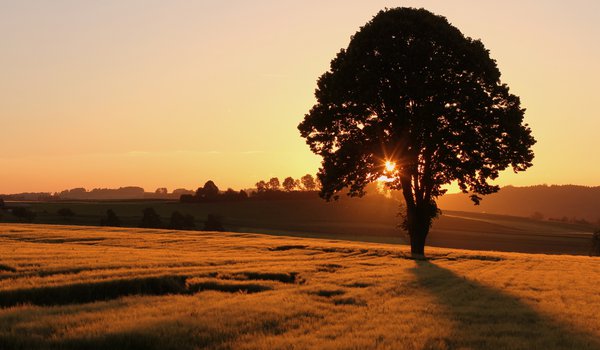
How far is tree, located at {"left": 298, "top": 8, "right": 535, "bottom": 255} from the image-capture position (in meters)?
37.8

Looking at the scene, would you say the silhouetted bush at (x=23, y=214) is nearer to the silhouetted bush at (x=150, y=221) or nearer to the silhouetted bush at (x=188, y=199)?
the silhouetted bush at (x=150, y=221)

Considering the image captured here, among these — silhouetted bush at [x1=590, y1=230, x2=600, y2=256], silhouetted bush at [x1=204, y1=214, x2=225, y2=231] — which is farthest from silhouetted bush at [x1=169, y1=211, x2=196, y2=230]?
silhouetted bush at [x1=590, y1=230, x2=600, y2=256]

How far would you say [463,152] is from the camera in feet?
129

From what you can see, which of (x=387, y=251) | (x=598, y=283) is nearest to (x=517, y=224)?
(x=387, y=251)

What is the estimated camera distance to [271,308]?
14.2 metres

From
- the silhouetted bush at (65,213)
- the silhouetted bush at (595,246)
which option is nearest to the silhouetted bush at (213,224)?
the silhouetted bush at (65,213)

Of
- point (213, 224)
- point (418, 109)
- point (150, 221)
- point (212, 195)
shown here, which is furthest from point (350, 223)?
point (418, 109)

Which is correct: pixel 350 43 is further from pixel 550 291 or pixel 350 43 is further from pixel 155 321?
pixel 155 321

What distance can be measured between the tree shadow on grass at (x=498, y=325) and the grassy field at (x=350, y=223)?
3243 inches

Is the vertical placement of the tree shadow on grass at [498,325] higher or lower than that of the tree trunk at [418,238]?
lower

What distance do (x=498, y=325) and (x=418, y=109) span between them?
2642cm

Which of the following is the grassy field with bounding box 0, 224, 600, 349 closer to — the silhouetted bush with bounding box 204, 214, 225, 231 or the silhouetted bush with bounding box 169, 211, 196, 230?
the silhouetted bush with bounding box 204, 214, 225, 231

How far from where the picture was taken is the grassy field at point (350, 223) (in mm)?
106200

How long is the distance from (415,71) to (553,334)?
89.0 feet
